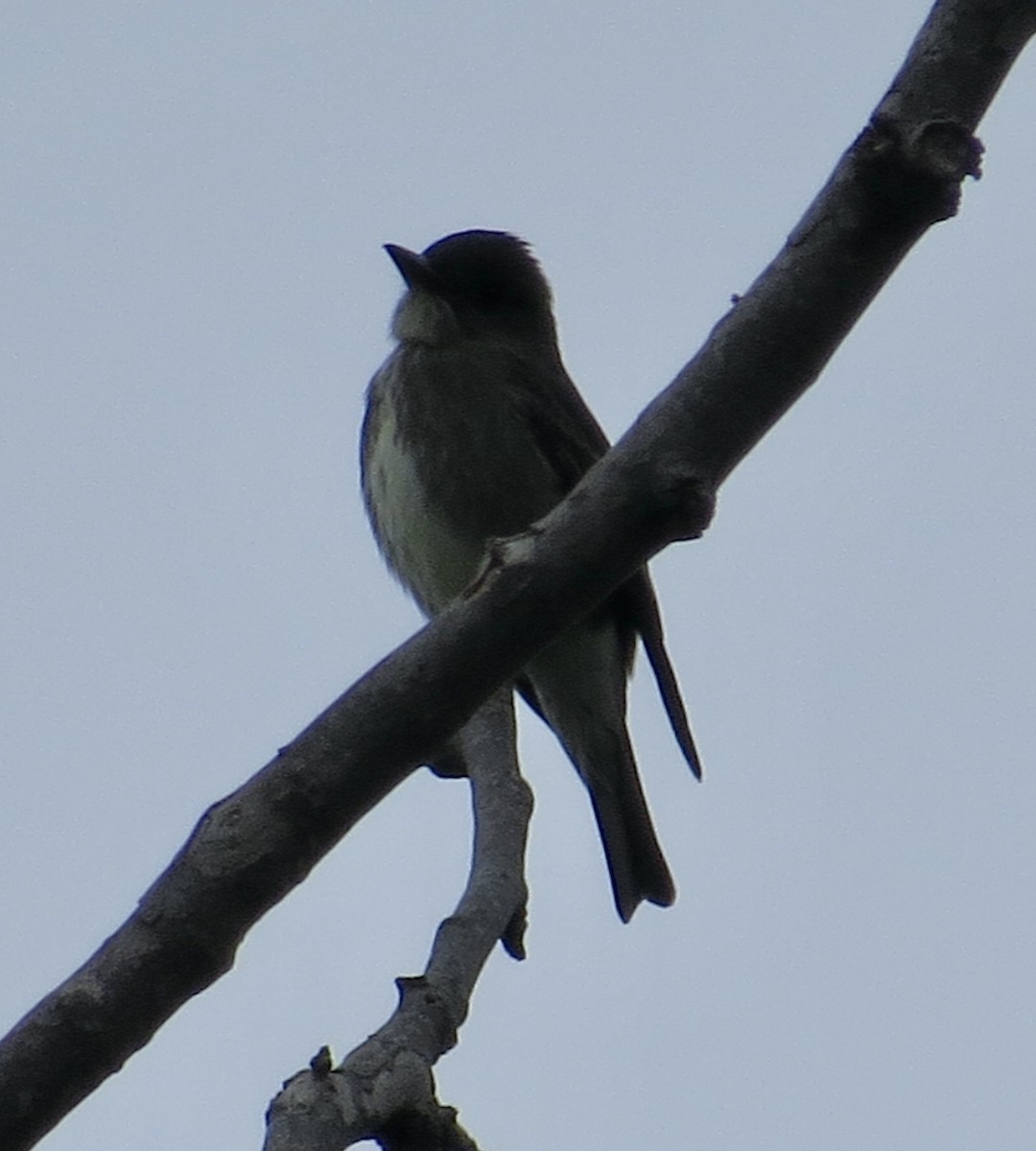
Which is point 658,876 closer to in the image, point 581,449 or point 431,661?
point 581,449

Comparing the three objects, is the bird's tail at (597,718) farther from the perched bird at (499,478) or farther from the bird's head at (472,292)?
the bird's head at (472,292)

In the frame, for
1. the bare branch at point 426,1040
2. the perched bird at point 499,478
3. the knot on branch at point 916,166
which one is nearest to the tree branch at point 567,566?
the knot on branch at point 916,166

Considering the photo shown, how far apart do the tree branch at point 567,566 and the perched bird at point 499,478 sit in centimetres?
315

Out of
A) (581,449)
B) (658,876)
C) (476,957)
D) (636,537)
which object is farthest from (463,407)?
(636,537)

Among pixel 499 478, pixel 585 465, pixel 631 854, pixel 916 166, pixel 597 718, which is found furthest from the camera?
pixel 585 465

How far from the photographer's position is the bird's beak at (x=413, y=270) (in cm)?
721

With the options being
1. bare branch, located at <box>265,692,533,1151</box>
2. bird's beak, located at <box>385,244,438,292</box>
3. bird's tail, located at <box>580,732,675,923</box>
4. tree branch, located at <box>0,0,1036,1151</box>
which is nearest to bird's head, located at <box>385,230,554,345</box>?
bird's beak, located at <box>385,244,438,292</box>

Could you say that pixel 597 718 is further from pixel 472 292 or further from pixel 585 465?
pixel 472 292

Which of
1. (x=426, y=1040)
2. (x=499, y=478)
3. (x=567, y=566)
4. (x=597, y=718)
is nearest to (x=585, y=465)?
(x=499, y=478)

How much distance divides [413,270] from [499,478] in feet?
3.88

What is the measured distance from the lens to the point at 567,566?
7.96 ft

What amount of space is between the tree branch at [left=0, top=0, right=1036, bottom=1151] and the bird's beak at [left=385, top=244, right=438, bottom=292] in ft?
15.9

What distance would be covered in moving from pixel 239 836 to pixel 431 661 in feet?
1.02

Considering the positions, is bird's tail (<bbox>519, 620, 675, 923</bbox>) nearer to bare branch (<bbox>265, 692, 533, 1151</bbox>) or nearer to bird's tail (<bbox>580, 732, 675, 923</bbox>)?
bird's tail (<bbox>580, 732, 675, 923</bbox>)
